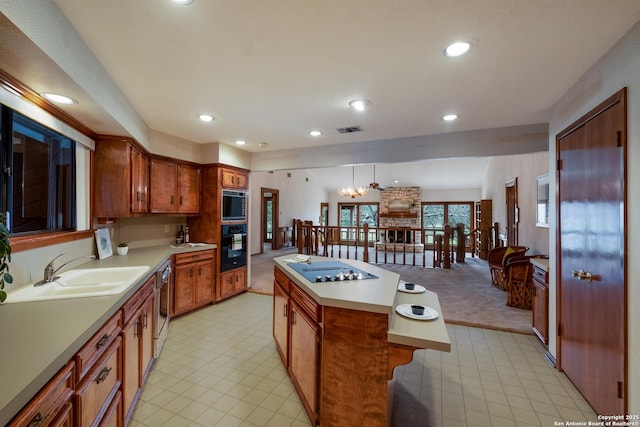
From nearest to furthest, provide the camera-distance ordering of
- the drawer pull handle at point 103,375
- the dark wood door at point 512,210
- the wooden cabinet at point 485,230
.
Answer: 1. the drawer pull handle at point 103,375
2. the dark wood door at point 512,210
3. the wooden cabinet at point 485,230

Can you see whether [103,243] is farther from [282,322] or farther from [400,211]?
[400,211]

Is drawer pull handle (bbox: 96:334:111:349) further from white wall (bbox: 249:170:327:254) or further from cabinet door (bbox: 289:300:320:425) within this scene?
white wall (bbox: 249:170:327:254)

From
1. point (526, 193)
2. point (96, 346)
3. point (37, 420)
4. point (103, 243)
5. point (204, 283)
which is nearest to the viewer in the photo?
point (37, 420)

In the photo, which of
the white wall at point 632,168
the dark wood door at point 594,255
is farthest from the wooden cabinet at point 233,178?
the white wall at point 632,168

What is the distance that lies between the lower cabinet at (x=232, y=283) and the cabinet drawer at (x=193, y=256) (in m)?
0.43

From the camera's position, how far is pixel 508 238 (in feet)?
20.8

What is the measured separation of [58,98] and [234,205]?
2682 millimetres

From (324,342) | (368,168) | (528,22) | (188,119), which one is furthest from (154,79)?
(368,168)

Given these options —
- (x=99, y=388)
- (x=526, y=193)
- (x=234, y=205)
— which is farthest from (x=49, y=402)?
(x=526, y=193)

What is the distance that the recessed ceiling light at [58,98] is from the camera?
187 centimetres

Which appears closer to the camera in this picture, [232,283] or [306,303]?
[306,303]

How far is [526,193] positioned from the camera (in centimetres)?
521

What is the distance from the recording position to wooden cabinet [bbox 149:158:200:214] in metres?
3.61

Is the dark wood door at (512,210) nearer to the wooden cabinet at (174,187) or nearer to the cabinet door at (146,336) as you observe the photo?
the wooden cabinet at (174,187)
